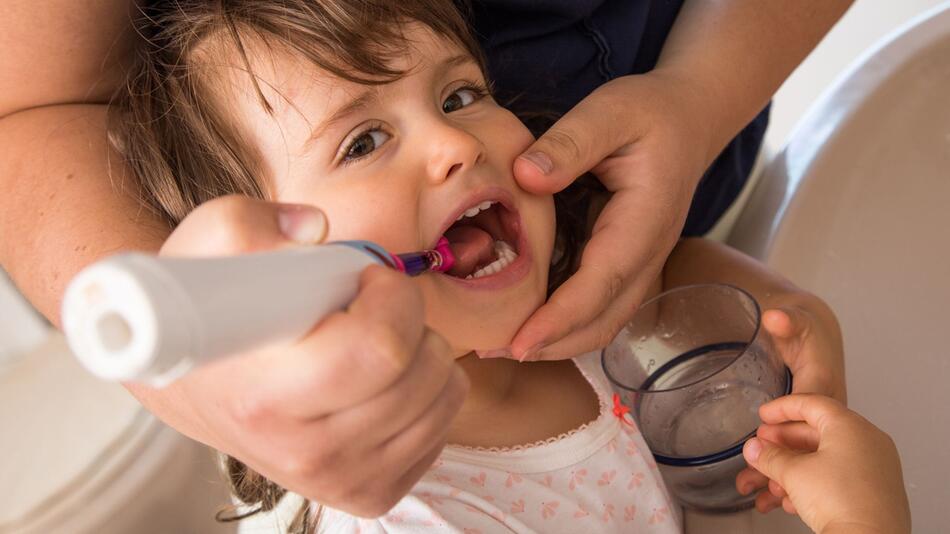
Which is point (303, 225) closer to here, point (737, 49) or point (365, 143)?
point (365, 143)

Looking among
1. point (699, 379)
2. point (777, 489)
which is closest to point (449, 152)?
point (699, 379)

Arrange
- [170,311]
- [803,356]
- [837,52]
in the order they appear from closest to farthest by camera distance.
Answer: [170,311] → [803,356] → [837,52]

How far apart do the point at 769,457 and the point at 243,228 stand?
46 cm

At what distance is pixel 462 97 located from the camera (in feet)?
2.37

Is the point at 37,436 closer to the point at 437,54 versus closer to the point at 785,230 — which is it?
the point at 437,54

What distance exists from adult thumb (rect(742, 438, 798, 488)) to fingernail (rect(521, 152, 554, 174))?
0.85ft

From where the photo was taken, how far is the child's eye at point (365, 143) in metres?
0.65

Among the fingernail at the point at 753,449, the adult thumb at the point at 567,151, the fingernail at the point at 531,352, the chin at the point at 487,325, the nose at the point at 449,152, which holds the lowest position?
the fingernail at the point at 753,449

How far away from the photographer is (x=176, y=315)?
30 cm

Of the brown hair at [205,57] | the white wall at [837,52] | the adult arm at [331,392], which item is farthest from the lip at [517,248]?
the white wall at [837,52]

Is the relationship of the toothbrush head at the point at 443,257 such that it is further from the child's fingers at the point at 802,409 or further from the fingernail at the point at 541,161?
the child's fingers at the point at 802,409

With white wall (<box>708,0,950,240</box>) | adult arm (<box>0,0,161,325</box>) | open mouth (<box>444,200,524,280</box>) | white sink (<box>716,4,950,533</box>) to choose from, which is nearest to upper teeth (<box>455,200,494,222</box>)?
open mouth (<box>444,200,524,280</box>)

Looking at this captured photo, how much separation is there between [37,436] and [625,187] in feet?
2.67

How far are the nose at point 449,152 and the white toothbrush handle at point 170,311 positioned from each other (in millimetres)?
286
